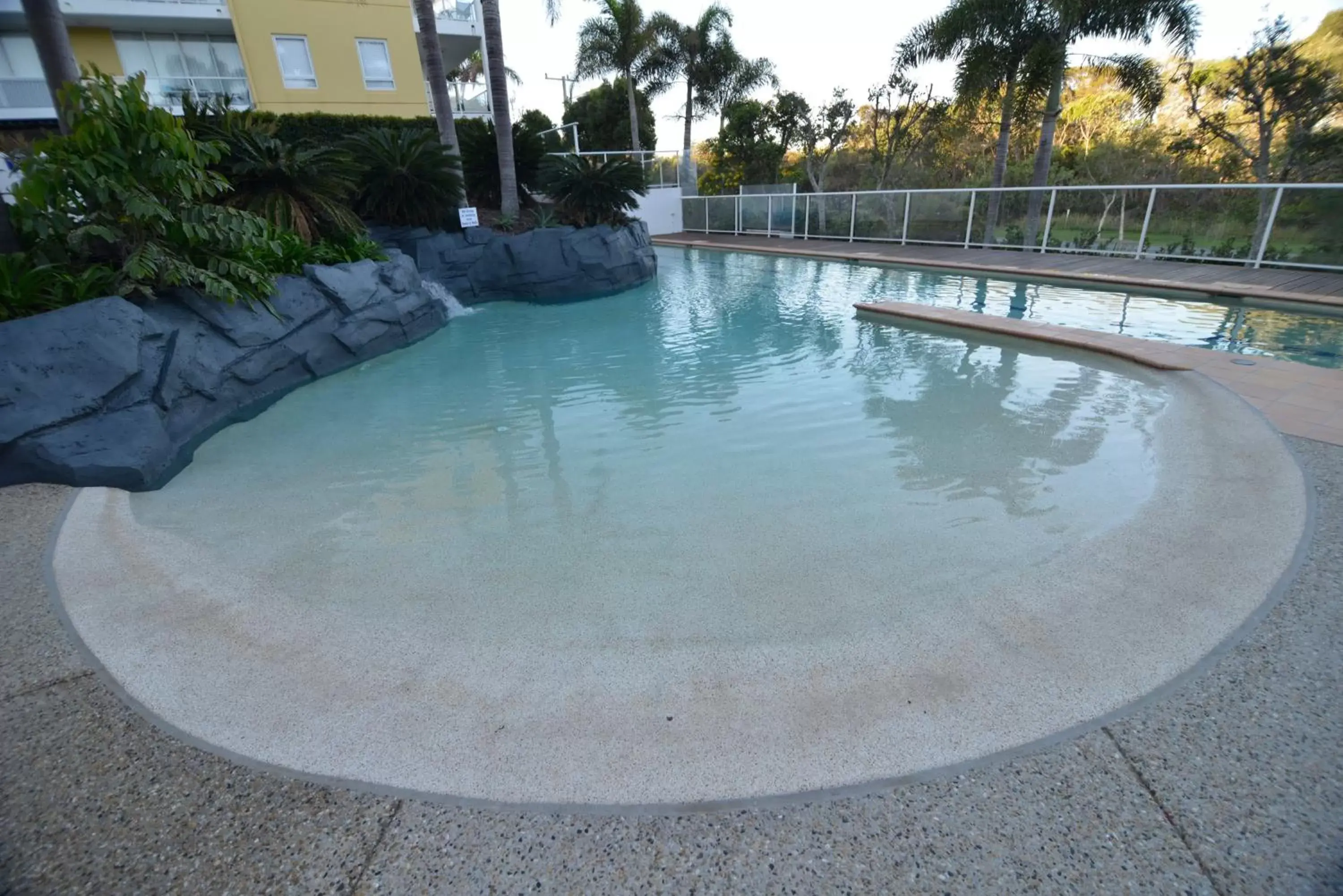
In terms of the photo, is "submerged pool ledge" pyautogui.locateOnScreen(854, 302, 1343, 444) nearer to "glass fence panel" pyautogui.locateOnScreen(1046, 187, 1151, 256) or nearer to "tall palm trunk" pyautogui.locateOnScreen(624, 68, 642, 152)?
"glass fence panel" pyautogui.locateOnScreen(1046, 187, 1151, 256)

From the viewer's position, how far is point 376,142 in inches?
453

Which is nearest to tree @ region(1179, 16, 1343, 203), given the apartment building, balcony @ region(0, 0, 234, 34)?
the apartment building

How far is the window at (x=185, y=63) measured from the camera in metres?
15.7

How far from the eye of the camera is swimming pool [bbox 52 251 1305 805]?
2.01 m

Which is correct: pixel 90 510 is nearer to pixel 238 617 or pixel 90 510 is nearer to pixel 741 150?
pixel 238 617

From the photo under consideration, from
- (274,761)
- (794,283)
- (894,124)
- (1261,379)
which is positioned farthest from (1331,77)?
(274,761)

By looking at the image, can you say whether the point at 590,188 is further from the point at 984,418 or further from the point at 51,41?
the point at 984,418

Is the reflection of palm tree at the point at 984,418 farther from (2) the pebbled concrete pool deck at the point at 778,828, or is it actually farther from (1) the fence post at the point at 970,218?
(1) the fence post at the point at 970,218

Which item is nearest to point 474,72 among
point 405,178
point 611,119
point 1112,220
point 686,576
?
point 611,119

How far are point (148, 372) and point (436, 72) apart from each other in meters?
9.73

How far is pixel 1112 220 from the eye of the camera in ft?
38.7

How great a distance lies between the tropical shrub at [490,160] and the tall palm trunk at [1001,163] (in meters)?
10.1

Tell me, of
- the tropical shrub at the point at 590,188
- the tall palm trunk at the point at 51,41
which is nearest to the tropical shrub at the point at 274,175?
the tall palm trunk at the point at 51,41

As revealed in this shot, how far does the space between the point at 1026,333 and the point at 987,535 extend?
4.91 metres
